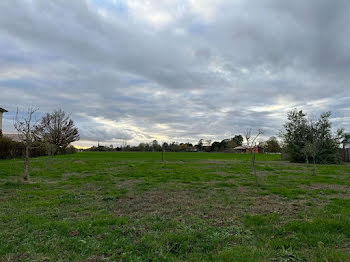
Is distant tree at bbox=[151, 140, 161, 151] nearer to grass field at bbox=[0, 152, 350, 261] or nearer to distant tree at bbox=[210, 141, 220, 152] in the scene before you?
distant tree at bbox=[210, 141, 220, 152]

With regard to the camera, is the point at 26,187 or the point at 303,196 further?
the point at 26,187

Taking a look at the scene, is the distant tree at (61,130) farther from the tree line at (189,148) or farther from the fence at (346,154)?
the fence at (346,154)

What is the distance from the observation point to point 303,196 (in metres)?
6.80

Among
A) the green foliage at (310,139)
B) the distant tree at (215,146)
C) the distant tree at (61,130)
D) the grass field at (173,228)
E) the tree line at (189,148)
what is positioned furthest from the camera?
the distant tree at (215,146)

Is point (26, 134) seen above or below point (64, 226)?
above

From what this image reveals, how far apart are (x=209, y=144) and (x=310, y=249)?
9530cm

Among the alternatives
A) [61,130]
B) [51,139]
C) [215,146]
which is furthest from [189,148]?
[51,139]

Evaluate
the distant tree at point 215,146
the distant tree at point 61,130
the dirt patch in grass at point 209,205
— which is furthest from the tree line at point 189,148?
the dirt patch in grass at point 209,205

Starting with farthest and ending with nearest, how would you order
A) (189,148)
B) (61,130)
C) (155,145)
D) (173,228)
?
(189,148) < (155,145) < (61,130) < (173,228)

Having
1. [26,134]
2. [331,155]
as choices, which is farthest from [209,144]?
[26,134]

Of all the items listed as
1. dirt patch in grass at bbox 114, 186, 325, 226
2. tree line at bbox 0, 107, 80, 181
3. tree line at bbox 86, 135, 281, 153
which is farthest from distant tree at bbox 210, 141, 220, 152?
dirt patch in grass at bbox 114, 186, 325, 226

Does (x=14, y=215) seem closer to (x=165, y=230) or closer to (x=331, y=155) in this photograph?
(x=165, y=230)

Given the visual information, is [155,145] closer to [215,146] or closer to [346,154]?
[215,146]

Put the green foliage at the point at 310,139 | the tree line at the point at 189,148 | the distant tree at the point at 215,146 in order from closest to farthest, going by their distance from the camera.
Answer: the green foliage at the point at 310,139
the tree line at the point at 189,148
the distant tree at the point at 215,146
